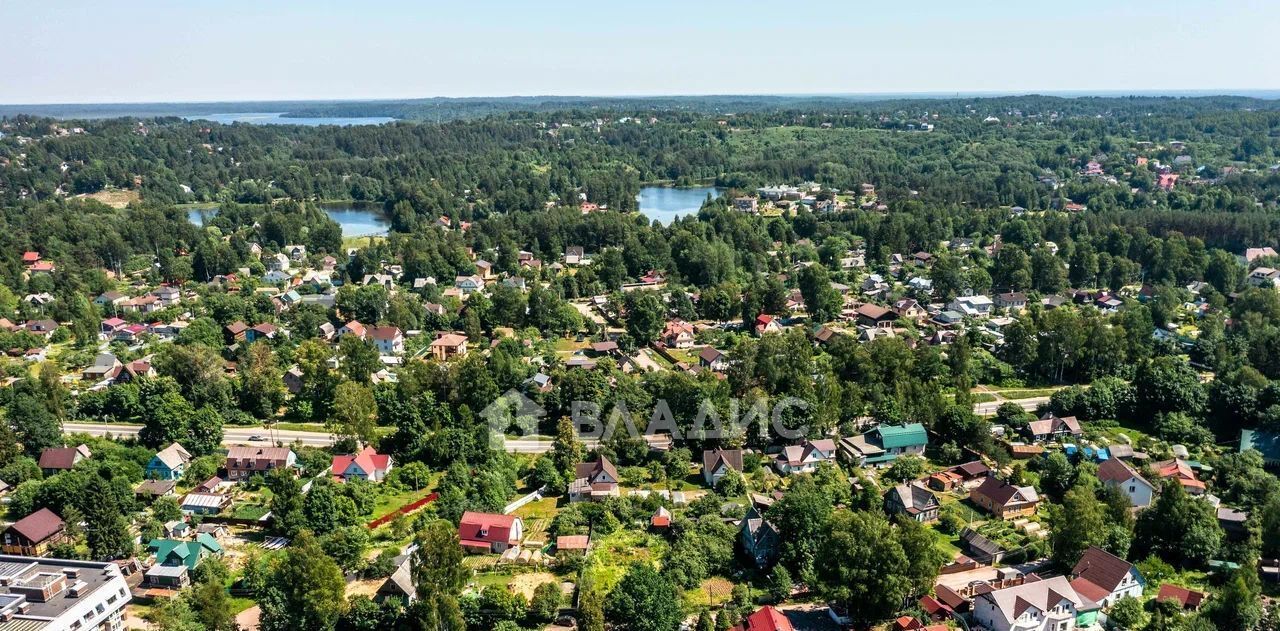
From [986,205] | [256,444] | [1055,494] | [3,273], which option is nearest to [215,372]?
[256,444]

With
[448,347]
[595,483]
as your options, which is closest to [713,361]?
[448,347]

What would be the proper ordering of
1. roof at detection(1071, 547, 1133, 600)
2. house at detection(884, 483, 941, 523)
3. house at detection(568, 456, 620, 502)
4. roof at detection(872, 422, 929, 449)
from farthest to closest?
roof at detection(872, 422, 929, 449) → house at detection(568, 456, 620, 502) → house at detection(884, 483, 941, 523) → roof at detection(1071, 547, 1133, 600)

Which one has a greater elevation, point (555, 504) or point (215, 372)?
point (215, 372)

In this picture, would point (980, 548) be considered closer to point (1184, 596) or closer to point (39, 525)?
point (1184, 596)

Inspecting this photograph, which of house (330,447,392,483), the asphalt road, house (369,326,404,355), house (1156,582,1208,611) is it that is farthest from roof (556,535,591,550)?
house (369,326,404,355)

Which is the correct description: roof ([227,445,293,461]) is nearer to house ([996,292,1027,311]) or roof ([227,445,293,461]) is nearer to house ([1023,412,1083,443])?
house ([1023,412,1083,443])

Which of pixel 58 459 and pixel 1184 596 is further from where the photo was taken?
pixel 58 459

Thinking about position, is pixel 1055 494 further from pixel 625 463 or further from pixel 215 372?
pixel 215 372
